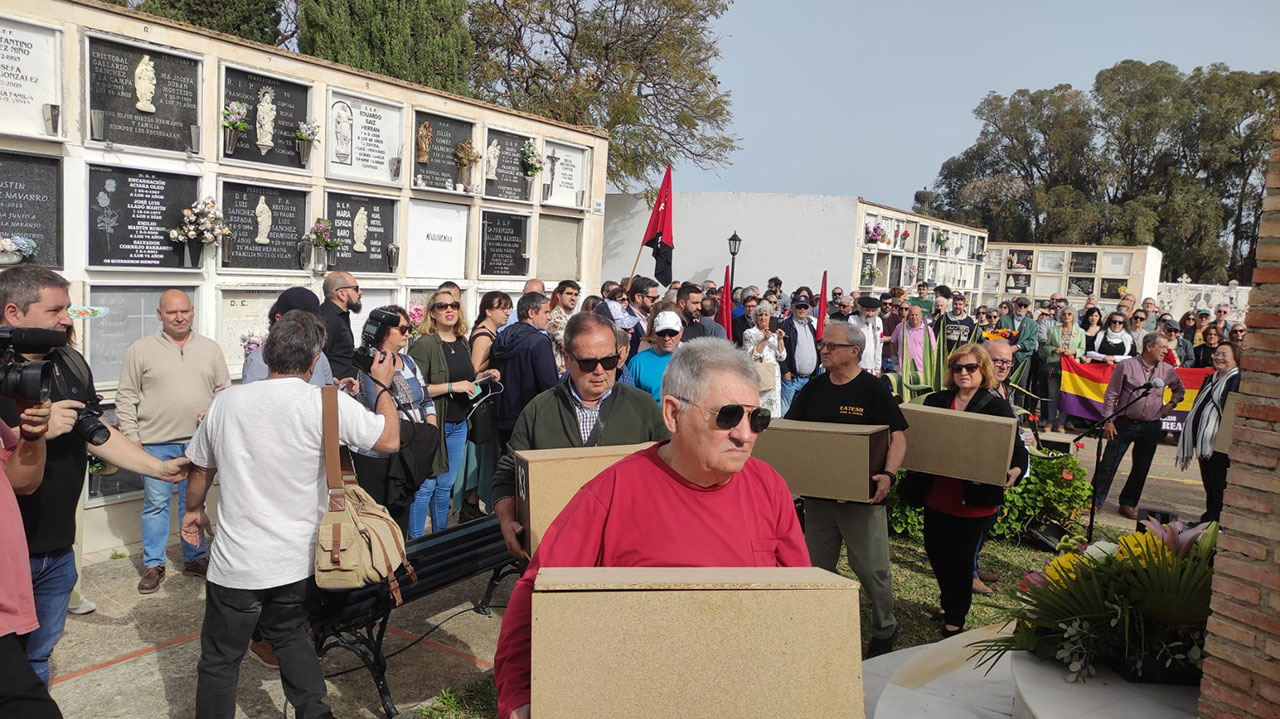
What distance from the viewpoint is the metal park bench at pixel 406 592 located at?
3783 mm

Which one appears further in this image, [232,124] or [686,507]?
[232,124]

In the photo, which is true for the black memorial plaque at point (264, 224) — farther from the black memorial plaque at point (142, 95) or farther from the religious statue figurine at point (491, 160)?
the religious statue figurine at point (491, 160)

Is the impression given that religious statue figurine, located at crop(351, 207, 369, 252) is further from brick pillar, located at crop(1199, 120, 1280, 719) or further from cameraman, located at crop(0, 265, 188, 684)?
brick pillar, located at crop(1199, 120, 1280, 719)

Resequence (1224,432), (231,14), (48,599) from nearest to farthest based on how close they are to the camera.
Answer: (48,599) < (1224,432) < (231,14)

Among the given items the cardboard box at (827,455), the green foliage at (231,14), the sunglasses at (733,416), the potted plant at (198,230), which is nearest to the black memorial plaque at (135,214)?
the potted plant at (198,230)

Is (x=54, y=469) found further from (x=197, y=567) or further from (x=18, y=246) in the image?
(x=18, y=246)

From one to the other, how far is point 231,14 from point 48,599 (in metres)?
25.1

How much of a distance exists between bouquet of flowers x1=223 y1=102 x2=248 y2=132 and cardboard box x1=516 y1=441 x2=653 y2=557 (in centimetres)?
482

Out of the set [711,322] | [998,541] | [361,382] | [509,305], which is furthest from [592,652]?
[711,322]

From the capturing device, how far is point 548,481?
10.3 ft

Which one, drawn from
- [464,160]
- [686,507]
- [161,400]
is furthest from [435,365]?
[686,507]

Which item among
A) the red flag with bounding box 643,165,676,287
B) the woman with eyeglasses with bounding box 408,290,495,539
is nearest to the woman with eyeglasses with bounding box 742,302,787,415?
the red flag with bounding box 643,165,676,287

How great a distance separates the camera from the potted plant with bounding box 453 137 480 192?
28.9ft

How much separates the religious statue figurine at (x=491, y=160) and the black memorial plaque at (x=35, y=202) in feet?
14.1
